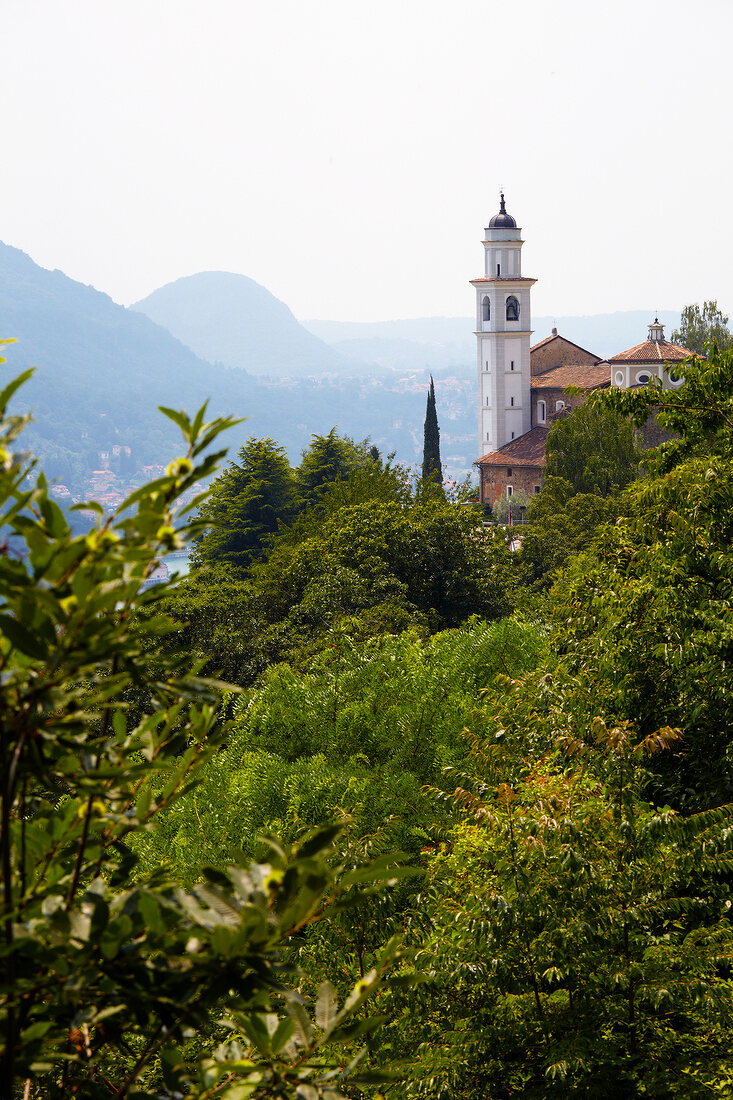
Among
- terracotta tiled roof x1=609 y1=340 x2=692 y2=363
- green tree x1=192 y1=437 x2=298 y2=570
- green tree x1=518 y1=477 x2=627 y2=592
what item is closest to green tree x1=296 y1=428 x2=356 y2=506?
green tree x1=192 y1=437 x2=298 y2=570

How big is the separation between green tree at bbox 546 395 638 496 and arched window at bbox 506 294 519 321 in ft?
119

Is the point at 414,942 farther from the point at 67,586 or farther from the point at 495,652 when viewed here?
the point at 495,652

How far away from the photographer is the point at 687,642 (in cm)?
812

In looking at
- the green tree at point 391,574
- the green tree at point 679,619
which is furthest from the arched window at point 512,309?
the green tree at point 679,619

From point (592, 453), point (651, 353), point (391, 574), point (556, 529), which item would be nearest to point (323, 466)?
point (592, 453)

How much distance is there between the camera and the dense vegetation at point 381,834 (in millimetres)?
1798

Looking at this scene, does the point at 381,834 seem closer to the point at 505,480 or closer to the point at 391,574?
the point at 391,574

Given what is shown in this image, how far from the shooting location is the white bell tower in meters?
75.5

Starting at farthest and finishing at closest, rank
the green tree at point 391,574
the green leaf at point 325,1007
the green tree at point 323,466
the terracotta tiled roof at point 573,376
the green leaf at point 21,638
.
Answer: the terracotta tiled roof at point 573,376, the green tree at point 323,466, the green tree at point 391,574, the green leaf at point 325,1007, the green leaf at point 21,638

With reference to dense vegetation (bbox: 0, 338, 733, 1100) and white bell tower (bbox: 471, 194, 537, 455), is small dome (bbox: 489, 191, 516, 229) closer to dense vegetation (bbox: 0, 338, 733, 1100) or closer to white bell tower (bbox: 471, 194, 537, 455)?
white bell tower (bbox: 471, 194, 537, 455)

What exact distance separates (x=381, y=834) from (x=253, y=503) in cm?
3533

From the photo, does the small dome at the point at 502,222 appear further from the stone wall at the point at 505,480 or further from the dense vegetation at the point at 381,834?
the dense vegetation at the point at 381,834

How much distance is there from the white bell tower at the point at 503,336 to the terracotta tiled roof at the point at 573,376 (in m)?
1.41

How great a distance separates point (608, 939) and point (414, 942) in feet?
4.23
